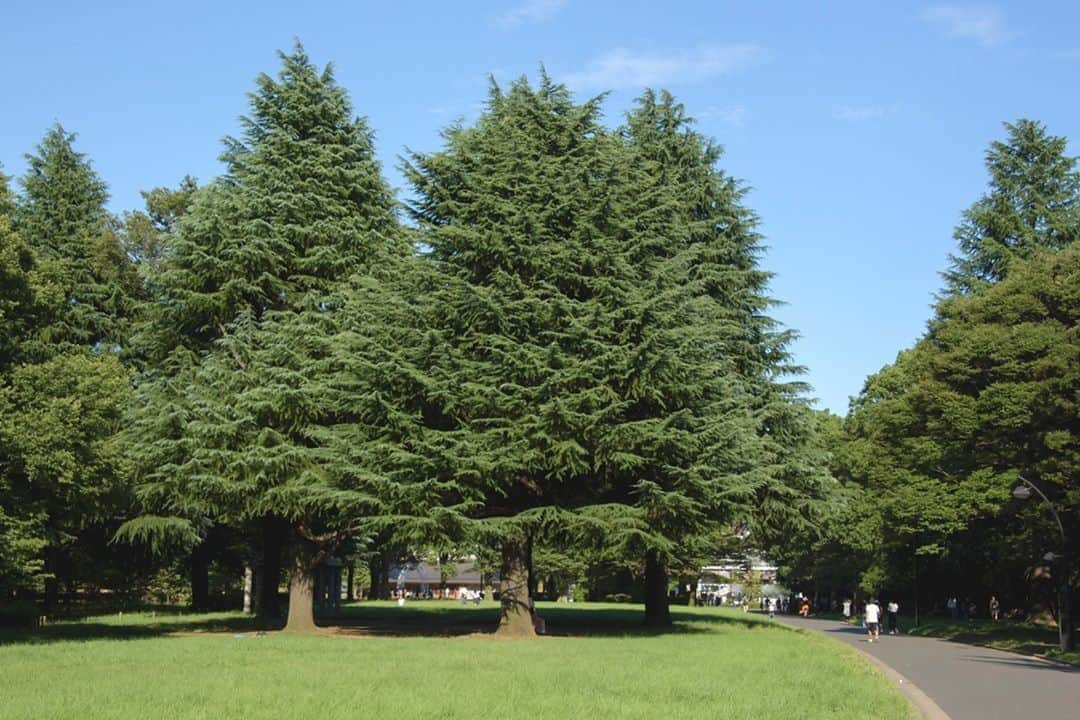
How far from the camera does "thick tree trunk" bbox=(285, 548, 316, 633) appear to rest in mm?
27859

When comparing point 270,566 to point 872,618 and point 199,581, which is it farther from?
point 872,618

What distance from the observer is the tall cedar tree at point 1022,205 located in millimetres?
44531

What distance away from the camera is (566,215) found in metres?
26.0

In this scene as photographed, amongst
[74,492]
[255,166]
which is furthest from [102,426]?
[255,166]

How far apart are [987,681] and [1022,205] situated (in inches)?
1249

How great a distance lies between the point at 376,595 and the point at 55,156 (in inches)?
1954

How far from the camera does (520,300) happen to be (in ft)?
81.2

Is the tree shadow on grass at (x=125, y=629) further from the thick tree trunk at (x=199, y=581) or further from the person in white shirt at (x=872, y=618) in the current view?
the person in white shirt at (x=872, y=618)

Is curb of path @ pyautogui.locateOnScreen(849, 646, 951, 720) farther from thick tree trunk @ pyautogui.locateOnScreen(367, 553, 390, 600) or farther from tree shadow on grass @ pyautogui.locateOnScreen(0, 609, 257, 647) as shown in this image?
thick tree trunk @ pyautogui.locateOnScreen(367, 553, 390, 600)

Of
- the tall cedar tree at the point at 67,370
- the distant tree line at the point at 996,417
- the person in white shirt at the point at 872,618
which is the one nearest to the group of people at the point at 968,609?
the distant tree line at the point at 996,417

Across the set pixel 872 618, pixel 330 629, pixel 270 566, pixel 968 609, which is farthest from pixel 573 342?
pixel 968 609

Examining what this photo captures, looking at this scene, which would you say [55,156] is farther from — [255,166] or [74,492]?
[74,492]

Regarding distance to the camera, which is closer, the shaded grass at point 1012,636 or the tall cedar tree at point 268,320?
the tall cedar tree at point 268,320

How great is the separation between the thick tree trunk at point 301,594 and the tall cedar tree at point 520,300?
5.68m
